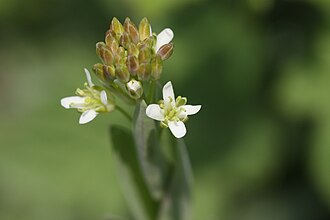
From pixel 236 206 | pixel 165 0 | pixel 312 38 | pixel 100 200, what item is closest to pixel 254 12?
pixel 312 38

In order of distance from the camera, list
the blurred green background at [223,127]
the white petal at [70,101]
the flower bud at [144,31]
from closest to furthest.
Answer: the flower bud at [144,31]
the white petal at [70,101]
the blurred green background at [223,127]

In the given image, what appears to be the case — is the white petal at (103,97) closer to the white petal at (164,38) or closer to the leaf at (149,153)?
the leaf at (149,153)

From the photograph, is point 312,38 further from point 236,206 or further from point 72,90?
point 72,90

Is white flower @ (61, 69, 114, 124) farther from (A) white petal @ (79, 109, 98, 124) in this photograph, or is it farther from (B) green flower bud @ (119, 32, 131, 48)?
(B) green flower bud @ (119, 32, 131, 48)

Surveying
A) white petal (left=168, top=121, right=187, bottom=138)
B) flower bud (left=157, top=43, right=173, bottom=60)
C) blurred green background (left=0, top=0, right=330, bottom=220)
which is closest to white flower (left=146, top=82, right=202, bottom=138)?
white petal (left=168, top=121, right=187, bottom=138)

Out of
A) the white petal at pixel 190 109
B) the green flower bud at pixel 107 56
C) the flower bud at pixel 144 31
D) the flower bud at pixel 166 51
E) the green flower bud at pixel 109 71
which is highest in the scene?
the flower bud at pixel 144 31

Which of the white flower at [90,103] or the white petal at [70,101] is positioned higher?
the white petal at [70,101]

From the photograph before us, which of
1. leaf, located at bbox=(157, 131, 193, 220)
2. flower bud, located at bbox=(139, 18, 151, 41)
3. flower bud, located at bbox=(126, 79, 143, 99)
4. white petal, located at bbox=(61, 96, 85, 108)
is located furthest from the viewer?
leaf, located at bbox=(157, 131, 193, 220)

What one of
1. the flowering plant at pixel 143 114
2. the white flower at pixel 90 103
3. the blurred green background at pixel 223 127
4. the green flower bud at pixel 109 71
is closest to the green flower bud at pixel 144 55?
the flowering plant at pixel 143 114
